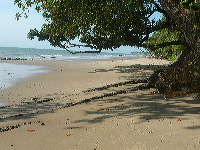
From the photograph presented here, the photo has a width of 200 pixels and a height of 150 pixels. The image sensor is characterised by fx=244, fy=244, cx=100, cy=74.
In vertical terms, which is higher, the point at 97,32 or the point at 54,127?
the point at 97,32

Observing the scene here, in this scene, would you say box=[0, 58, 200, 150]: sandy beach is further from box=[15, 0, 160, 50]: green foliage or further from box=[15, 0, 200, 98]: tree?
box=[15, 0, 160, 50]: green foliage

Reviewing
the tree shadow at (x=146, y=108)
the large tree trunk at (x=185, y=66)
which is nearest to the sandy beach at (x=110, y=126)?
the tree shadow at (x=146, y=108)

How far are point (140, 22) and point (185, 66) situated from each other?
14.5 ft

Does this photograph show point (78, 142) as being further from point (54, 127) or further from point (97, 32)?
point (97, 32)

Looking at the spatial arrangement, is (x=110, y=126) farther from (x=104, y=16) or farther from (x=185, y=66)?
(x=104, y=16)

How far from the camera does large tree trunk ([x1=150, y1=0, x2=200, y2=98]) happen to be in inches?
254

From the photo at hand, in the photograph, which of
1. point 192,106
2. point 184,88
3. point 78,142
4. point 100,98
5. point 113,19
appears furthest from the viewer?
point 113,19

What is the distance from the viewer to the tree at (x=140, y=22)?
261 inches

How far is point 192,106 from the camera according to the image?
22.5 feet

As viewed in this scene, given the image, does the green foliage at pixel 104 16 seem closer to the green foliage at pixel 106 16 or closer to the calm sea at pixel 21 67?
the green foliage at pixel 106 16

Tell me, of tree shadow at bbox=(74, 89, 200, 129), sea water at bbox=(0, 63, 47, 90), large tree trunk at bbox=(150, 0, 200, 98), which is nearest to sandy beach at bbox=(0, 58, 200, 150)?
tree shadow at bbox=(74, 89, 200, 129)

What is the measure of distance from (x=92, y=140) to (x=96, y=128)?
0.72 meters

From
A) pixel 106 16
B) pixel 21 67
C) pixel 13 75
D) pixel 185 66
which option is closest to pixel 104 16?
pixel 106 16

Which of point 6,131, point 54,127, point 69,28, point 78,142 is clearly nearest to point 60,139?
point 78,142
